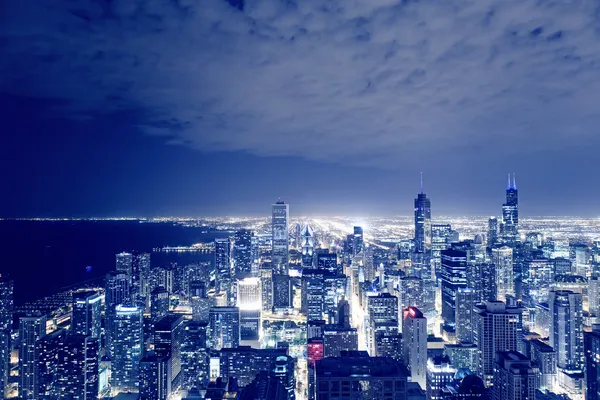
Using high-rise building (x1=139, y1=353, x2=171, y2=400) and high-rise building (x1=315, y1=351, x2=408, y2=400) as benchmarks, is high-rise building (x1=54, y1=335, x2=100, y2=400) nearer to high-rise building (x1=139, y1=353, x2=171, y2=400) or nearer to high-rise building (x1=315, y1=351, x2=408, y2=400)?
high-rise building (x1=139, y1=353, x2=171, y2=400)

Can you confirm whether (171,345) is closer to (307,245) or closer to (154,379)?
(154,379)

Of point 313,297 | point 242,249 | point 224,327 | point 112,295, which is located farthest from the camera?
point 242,249

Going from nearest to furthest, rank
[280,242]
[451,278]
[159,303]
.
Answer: [159,303] < [451,278] < [280,242]

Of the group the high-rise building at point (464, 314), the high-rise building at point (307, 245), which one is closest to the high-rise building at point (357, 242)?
the high-rise building at point (307, 245)

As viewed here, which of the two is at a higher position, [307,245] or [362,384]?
[307,245]

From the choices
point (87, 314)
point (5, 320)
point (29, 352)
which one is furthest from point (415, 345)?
point (5, 320)

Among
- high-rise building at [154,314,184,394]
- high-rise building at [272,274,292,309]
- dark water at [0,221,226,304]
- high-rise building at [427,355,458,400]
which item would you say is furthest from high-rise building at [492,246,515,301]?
dark water at [0,221,226,304]

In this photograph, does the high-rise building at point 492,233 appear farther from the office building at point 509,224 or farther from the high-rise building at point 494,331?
the high-rise building at point 494,331
